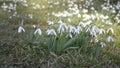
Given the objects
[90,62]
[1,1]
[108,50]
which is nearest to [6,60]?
[90,62]

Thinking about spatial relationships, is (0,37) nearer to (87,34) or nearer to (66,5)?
(87,34)

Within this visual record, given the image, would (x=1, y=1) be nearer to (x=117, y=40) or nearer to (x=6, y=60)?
(x=117, y=40)

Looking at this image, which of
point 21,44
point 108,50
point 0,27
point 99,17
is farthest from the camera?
point 99,17

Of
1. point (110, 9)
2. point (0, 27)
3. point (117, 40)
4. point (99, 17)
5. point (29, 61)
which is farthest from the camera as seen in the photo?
point (110, 9)

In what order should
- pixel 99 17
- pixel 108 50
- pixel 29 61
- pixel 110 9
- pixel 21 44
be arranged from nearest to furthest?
1. pixel 29 61
2. pixel 21 44
3. pixel 108 50
4. pixel 99 17
5. pixel 110 9

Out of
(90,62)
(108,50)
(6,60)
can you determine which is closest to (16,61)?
(6,60)

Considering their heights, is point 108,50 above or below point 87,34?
below

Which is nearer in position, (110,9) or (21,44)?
(21,44)

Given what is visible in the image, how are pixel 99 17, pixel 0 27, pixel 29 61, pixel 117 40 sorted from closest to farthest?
pixel 29 61 → pixel 117 40 → pixel 0 27 → pixel 99 17

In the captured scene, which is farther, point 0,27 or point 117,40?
point 0,27
